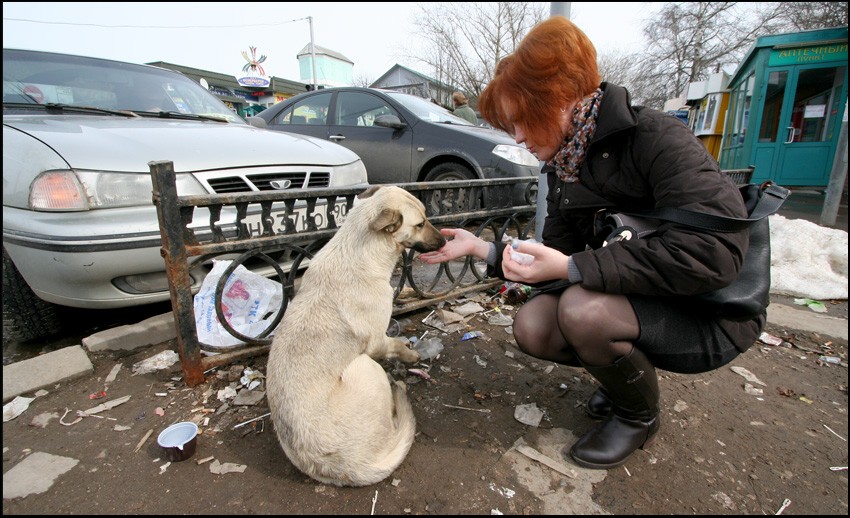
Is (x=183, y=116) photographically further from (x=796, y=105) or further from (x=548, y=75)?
(x=796, y=105)

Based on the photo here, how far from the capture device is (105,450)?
1971mm

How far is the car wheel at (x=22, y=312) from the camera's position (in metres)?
2.72

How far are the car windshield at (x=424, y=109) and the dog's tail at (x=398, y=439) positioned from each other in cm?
445

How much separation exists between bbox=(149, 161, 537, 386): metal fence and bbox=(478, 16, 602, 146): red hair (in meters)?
1.14

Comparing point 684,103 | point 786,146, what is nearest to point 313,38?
point 684,103

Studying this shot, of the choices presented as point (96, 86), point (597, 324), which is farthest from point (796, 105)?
point (96, 86)

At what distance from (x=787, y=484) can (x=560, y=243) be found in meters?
1.47

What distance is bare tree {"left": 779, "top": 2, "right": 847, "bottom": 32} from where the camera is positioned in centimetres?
1441

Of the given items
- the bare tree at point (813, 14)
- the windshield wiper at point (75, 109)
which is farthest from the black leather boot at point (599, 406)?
the bare tree at point (813, 14)

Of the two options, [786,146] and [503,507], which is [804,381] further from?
[786,146]

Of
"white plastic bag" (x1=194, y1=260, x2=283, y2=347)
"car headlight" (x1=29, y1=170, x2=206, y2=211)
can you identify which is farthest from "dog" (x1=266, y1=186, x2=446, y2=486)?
"car headlight" (x1=29, y1=170, x2=206, y2=211)

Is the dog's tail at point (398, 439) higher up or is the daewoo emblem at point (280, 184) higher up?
the daewoo emblem at point (280, 184)

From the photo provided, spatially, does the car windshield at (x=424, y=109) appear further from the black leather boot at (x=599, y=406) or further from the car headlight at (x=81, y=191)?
the black leather boot at (x=599, y=406)

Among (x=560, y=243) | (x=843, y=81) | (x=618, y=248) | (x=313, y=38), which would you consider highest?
(x=313, y=38)
